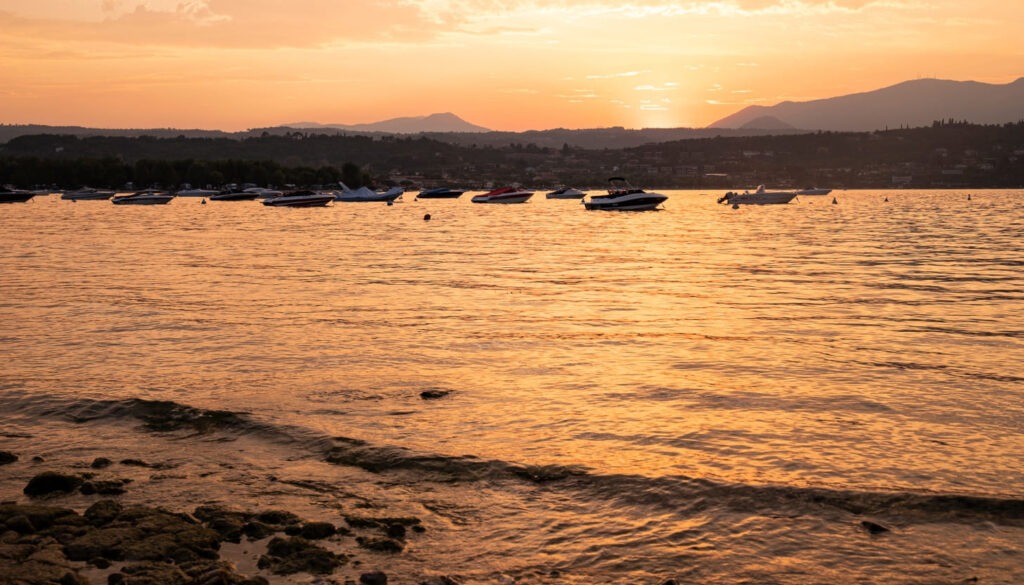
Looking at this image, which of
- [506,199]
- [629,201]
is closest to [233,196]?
[506,199]

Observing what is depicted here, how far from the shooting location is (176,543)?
29.8 ft

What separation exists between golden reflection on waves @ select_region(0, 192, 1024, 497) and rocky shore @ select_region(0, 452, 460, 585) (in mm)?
3320

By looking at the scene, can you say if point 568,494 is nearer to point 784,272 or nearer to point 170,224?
point 784,272

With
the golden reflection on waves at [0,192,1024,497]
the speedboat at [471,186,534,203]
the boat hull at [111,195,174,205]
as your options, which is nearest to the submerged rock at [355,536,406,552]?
the golden reflection on waves at [0,192,1024,497]

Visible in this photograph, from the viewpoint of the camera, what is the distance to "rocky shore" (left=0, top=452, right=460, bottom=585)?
331 inches

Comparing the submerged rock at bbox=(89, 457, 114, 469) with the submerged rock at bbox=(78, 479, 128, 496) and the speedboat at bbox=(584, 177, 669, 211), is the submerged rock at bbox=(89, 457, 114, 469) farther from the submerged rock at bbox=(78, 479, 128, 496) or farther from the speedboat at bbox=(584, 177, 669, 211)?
the speedboat at bbox=(584, 177, 669, 211)

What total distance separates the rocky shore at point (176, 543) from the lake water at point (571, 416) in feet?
0.97

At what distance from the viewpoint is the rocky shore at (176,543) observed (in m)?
8.40

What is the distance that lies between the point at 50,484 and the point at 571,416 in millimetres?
7523

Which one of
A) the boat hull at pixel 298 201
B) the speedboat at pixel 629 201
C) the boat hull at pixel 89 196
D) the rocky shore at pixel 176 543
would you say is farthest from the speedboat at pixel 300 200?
the rocky shore at pixel 176 543

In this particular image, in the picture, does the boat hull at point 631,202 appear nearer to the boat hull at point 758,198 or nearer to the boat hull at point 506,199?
the boat hull at point 506,199

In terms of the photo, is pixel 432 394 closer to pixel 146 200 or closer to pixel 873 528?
pixel 873 528

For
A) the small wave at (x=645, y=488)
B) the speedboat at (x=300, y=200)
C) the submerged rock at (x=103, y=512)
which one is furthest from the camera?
the speedboat at (x=300, y=200)

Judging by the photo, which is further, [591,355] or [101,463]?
[591,355]
